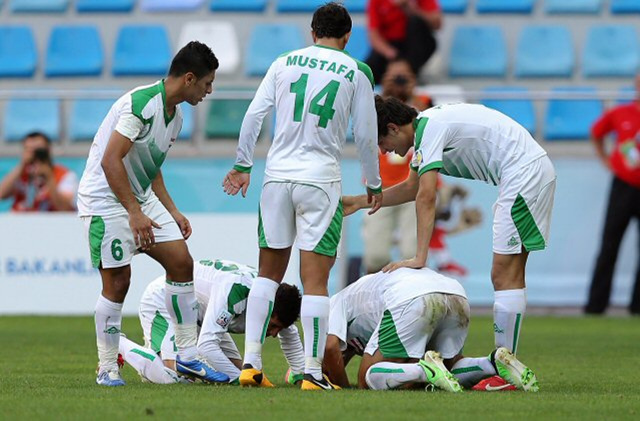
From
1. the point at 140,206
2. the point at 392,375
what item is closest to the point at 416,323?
the point at 392,375

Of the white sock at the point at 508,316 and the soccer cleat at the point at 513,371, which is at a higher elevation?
the white sock at the point at 508,316

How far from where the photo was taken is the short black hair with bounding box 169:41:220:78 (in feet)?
23.4

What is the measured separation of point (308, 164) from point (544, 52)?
9.64 metres

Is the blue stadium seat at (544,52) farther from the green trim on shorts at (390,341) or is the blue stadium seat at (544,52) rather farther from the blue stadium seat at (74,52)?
the green trim on shorts at (390,341)

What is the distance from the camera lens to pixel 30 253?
13000mm

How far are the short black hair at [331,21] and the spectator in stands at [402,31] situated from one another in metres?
7.34

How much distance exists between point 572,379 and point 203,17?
992 centimetres

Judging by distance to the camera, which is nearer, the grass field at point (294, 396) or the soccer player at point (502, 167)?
the grass field at point (294, 396)

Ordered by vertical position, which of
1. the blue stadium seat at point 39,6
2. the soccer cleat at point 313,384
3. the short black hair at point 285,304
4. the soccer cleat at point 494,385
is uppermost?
the blue stadium seat at point 39,6

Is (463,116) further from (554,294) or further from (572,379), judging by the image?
(554,294)

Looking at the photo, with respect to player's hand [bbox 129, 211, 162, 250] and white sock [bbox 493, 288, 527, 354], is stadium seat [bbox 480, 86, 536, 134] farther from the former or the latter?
player's hand [bbox 129, 211, 162, 250]

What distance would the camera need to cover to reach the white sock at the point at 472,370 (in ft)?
23.9

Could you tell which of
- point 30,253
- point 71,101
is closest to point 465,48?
point 71,101

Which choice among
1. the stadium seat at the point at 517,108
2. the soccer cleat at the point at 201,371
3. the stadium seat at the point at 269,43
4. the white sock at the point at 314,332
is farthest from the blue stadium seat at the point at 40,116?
the white sock at the point at 314,332
